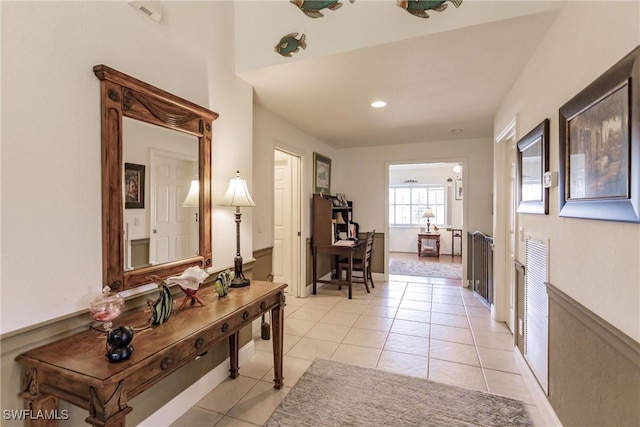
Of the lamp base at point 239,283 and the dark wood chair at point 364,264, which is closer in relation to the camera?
the lamp base at point 239,283

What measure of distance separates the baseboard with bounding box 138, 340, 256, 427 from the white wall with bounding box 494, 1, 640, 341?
230 cm

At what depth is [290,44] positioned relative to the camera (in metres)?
A: 2.27

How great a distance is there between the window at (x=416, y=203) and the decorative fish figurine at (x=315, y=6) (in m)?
7.30

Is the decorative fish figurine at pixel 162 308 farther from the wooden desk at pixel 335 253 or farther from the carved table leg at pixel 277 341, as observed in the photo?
the wooden desk at pixel 335 253

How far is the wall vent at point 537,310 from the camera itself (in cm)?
191

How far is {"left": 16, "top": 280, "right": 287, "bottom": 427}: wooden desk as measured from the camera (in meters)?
1.06

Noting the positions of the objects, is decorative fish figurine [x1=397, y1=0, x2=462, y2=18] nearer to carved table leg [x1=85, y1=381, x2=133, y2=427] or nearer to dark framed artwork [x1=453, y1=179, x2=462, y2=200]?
carved table leg [x1=85, y1=381, x2=133, y2=427]

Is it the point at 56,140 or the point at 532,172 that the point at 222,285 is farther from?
the point at 532,172

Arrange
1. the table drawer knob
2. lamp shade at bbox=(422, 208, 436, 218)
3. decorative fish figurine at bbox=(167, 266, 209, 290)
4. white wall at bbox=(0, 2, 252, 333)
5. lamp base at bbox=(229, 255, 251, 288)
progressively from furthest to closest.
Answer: lamp shade at bbox=(422, 208, 436, 218), lamp base at bbox=(229, 255, 251, 288), decorative fish figurine at bbox=(167, 266, 209, 290), the table drawer knob, white wall at bbox=(0, 2, 252, 333)

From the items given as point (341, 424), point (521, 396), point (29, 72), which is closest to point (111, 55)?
point (29, 72)

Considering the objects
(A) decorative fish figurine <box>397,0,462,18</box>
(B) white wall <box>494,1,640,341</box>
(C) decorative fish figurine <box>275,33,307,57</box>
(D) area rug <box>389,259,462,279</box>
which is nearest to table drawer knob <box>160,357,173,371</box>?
(B) white wall <box>494,1,640,341</box>

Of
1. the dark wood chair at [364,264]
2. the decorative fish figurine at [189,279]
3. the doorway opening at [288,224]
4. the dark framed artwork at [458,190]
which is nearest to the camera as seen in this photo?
the decorative fish figurine at [189,279]

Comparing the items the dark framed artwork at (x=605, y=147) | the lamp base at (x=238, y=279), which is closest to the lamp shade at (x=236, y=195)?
the lamp base at (x=238, y=279)

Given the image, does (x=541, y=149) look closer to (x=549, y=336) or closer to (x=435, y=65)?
(x=435, y=65)
